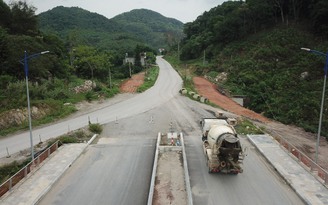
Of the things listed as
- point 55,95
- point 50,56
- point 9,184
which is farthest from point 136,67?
point 9,184

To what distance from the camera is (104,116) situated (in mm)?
32656

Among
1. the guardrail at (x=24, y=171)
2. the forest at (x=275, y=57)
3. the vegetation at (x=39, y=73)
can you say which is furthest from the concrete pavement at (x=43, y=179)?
the forest at (x=275, y=57)

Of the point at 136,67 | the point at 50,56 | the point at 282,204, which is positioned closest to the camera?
the point at 282,204

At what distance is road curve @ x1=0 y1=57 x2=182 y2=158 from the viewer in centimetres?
2487

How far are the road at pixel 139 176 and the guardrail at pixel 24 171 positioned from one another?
2.15m

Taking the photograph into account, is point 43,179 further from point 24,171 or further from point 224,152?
point 224,152

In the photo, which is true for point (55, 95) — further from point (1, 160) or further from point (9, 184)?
point (9, 184)

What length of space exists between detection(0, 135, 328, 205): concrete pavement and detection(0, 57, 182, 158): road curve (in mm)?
4001

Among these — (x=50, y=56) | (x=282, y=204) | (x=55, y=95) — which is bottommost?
(x=282, y=204)

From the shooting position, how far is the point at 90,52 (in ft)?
161

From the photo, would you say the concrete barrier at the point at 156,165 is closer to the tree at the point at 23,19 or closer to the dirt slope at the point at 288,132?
the dirt slope at the point at 288,132

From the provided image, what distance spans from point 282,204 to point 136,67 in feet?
201

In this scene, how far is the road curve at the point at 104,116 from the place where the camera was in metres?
24.9

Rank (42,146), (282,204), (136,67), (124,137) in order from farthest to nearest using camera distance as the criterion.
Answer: (136,67) < (124,137) < (42,146) < (282,204)
